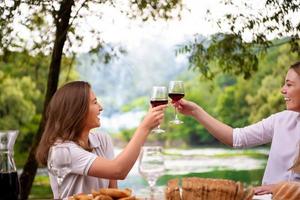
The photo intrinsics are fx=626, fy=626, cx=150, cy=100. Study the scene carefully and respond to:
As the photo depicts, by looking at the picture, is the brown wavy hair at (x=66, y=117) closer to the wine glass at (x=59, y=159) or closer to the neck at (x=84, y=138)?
the neck at (x=84, y=138)

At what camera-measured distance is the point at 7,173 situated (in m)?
2.09

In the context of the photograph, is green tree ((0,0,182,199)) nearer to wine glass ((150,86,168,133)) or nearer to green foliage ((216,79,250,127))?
green foliage ((216,79,250,127))

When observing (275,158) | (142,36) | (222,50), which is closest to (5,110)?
(142,36)

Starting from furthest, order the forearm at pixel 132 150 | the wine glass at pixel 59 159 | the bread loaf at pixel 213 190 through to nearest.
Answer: the forearm at pixel 132 150 → the wine glass at pixel 59 159 → the bread loaf at pixel 213 190

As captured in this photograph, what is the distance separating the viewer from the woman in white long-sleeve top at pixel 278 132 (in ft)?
9.82

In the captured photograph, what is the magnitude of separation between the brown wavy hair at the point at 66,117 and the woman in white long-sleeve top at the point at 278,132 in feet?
1.92

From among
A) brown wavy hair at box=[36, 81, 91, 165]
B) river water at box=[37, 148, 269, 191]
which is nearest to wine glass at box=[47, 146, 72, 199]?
brown wavy hair at box=[36, 81, 91, 165]

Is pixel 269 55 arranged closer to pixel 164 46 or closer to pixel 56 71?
pixel 164 46

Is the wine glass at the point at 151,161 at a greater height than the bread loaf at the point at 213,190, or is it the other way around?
the wine glass at the point at 151,161

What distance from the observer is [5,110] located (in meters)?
6.09

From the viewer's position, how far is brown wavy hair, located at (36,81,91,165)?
256 centimetres

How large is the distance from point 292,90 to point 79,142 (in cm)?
106

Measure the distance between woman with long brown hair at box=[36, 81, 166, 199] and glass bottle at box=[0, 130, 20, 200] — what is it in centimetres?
35

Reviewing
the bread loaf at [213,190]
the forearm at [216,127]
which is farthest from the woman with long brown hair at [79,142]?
the forearm at [216,127]
